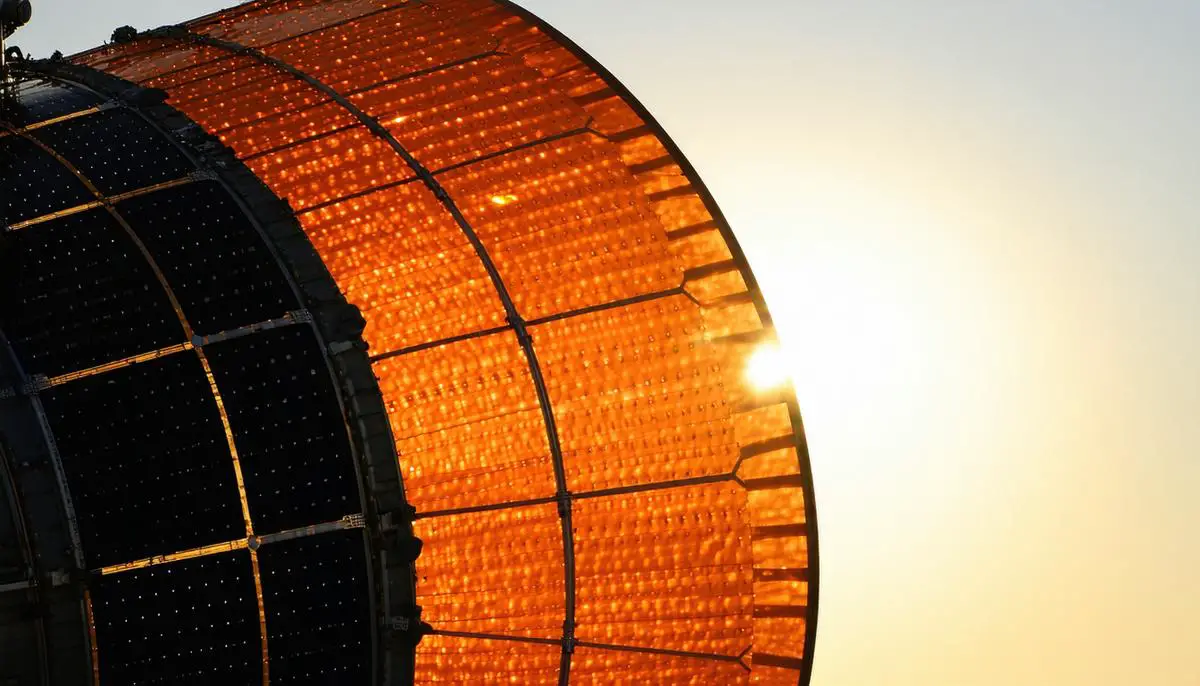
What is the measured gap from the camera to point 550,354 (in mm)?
11555

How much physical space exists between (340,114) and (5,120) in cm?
323

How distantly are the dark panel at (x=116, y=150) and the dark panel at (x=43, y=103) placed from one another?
0.88ft

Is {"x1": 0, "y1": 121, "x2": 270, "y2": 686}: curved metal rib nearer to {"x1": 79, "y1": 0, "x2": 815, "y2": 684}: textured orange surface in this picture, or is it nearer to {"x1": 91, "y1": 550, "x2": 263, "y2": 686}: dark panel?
{"x1": 91, "y1": 550, "x2": 263, "y2": 686}: dark panel

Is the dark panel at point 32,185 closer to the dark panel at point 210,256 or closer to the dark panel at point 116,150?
the dark panel at point 116,150

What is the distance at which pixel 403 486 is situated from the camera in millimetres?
10594

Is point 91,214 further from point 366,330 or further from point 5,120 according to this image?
point 366,330

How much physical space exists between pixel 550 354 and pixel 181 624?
12.5ft

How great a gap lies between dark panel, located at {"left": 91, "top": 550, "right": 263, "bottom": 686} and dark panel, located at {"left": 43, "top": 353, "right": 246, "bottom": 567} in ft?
0.72

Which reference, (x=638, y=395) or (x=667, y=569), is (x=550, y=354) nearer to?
(x=638, y=395)

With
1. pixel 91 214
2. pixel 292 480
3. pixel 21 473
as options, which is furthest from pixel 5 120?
pixel 292 480

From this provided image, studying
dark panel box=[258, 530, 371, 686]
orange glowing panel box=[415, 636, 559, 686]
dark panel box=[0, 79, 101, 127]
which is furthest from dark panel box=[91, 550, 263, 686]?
dark panel box=[0, 79, 101, 127]

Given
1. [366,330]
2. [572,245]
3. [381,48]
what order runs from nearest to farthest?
[366,330] < [572,245] < [381,48]

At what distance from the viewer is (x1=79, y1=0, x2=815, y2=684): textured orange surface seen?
11180 millimetres

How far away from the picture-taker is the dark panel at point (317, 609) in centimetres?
1036
